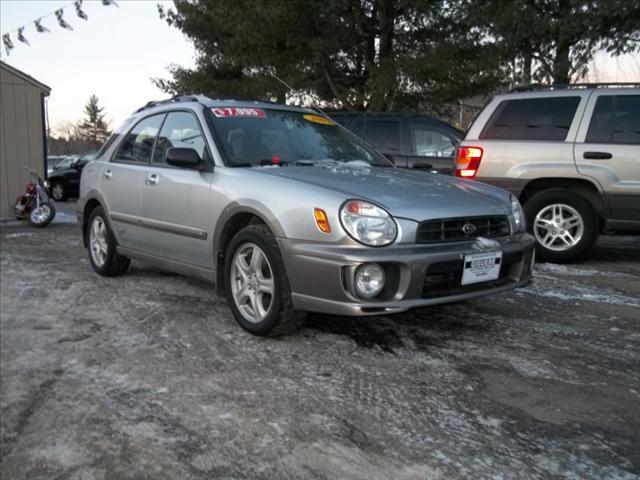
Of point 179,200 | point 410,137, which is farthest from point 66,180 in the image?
point 179,200

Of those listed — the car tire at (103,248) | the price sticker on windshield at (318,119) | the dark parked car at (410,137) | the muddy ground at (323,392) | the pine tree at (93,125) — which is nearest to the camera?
the muddy ground at (323,392)

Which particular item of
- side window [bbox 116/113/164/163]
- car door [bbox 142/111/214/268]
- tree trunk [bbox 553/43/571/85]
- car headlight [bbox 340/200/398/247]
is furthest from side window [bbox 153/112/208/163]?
tree trunk [bbox 553/43/571/85]

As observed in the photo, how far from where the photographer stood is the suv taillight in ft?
22.2

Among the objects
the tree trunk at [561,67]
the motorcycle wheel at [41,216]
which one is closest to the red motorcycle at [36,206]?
the motorcycle wheel at [41,216]

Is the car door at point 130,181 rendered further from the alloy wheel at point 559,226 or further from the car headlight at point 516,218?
the alloy wheel at point 559,226

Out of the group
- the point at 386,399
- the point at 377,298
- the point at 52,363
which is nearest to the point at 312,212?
the point at 377,298

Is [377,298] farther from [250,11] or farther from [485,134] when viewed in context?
[250,11]

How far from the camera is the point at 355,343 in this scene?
3877 millimetres

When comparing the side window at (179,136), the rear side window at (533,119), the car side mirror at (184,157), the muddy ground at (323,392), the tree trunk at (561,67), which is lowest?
the muddy ground at (323,392)

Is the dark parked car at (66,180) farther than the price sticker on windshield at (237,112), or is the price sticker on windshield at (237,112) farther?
the dark parked car at (66,180)


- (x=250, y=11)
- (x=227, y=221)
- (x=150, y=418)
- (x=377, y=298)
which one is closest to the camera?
(x=150, y=418)

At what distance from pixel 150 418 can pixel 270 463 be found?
2.32ft

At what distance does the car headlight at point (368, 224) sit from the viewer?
11.4 feet

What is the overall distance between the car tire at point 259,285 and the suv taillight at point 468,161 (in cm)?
353
